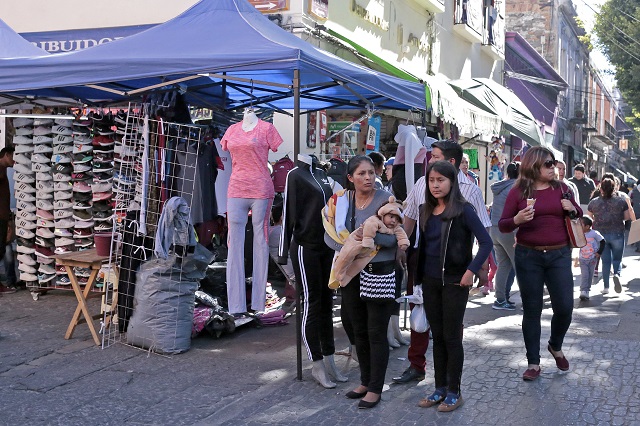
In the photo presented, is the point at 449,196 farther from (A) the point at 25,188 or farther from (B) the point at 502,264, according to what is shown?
(A) the point at 25,188

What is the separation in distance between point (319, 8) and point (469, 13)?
9.16 meters

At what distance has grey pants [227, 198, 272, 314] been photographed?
704cm

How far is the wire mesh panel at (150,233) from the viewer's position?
6.68m

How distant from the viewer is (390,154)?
14.4m

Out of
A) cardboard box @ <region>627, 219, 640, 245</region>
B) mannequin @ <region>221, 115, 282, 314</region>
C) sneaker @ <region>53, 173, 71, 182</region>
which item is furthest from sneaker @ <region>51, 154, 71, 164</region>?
cardboard box @ <region>627, 219, 640, 245</region>

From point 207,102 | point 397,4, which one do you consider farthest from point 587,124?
point 207,102

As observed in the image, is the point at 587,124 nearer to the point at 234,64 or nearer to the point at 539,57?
the point at 539,57

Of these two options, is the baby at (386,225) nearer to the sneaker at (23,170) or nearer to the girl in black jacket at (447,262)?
the girl in black jacket at (447,262)

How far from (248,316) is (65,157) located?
9.78ft

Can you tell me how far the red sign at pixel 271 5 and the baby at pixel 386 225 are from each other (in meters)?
7.13

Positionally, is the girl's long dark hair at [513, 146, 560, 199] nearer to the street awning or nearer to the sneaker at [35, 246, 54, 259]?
the sneaker at [35, 246, 54, 259]

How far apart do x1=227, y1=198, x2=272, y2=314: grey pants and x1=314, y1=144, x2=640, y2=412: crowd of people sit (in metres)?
1.62

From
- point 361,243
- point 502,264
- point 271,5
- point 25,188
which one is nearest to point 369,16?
point 271,5

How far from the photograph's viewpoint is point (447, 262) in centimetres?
509
